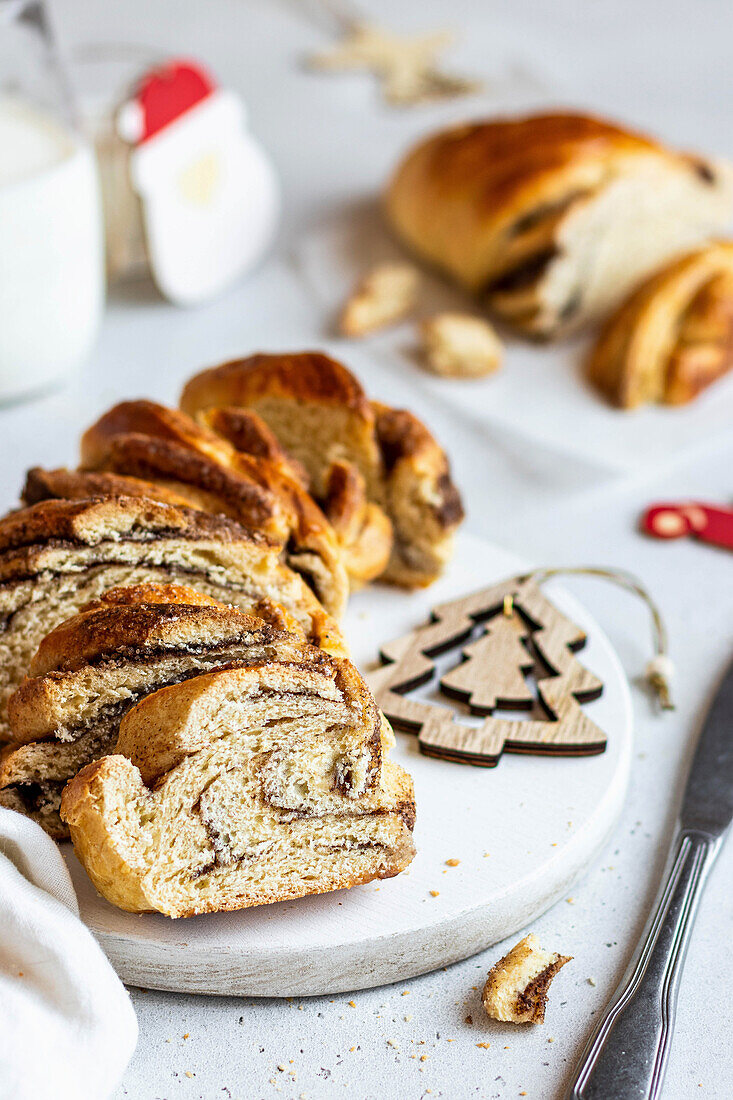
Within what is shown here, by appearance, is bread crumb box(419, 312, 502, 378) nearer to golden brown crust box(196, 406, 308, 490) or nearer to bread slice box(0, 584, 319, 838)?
golden brown crust box(196, 406, 308, 490)

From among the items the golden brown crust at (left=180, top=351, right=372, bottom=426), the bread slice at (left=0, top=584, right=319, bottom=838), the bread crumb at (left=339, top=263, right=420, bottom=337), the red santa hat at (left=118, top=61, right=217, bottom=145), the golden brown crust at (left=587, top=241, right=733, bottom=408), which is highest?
the red santa hat at (left=118, top=61, right=217, bottom=145)

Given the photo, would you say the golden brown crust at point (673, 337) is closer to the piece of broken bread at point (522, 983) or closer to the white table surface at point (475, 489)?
the white table surface at point (475, 489)

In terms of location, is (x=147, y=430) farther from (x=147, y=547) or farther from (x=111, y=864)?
(x=111, y=864)

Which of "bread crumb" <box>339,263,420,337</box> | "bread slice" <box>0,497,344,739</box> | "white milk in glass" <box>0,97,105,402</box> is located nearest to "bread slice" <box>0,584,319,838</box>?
"bread slice" <box>0,497,344,739</box>

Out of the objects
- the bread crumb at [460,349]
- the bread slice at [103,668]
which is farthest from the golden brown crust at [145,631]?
the bread crumb at [460,349]

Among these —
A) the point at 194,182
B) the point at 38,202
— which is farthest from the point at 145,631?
the point at 194,182
